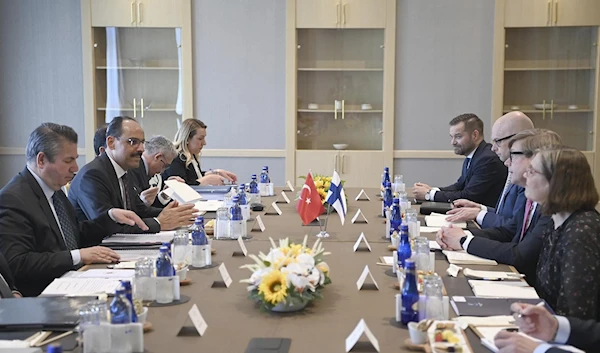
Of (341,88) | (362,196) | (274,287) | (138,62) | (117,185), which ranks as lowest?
(362,196)

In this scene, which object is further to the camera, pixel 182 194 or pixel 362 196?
pixel 362 196

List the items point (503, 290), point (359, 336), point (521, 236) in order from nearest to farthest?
point (359, 336) < point (503, 290) < point (521, 236)

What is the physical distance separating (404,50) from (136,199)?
368cm

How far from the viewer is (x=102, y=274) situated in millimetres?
2949

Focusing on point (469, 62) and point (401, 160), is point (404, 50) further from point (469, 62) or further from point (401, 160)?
point (401, 160)

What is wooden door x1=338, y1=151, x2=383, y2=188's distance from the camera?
293 inches

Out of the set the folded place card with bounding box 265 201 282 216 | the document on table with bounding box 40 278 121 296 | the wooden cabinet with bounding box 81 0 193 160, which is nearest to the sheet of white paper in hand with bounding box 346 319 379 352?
the document on table with bounding box 40 278 121 296

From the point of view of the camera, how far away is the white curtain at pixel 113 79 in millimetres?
7562

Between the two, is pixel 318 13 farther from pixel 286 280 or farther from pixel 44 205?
pixel 286 280

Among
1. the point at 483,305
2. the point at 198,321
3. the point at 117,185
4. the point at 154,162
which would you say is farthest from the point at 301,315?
the point at 154,162

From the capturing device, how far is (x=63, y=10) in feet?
24.6

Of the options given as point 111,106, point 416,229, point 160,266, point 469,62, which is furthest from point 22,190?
point 469,62

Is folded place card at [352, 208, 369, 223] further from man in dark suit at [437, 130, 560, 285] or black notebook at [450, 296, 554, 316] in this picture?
black notebook at [450, 296, 554, 316]

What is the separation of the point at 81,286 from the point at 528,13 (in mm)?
5661
